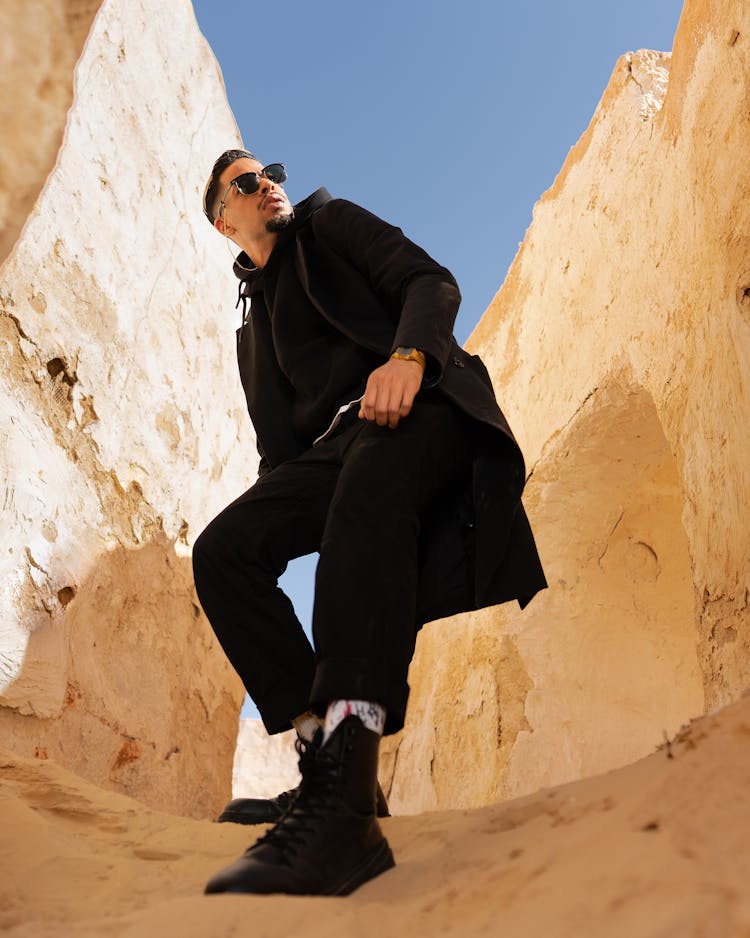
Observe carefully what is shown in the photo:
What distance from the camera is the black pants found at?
1343 mm

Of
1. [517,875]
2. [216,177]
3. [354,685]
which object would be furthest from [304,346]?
[517,875]

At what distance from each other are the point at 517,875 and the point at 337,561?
569 mm

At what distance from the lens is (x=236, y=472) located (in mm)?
4637

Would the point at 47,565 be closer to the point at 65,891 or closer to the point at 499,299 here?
the point at 65,891

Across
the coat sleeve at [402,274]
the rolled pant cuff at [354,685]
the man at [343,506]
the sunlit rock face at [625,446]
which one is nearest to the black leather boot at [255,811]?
the man at [343,506]

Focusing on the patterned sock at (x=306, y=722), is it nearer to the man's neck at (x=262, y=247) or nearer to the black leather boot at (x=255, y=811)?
the black leather boot at (x=255, y=811)

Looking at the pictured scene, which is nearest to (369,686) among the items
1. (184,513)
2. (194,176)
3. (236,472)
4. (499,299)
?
(184,513)

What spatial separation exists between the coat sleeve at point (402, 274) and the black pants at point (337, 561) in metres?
0.11

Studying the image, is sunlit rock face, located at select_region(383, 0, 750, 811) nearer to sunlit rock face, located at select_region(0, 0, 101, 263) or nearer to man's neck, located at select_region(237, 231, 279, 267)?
man's neck, located at select_region(237, 231, 279, 267)

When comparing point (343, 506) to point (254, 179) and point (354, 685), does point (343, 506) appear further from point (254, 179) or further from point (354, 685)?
point (254, 179)

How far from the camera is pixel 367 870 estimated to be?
121cm

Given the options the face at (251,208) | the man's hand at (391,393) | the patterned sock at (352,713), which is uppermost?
the face at (251,208)

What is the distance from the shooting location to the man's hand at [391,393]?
5.07ft

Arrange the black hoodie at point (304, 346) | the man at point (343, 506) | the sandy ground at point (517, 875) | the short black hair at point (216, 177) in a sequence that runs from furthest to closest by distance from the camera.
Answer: the short black hair at point (216, 177) → the black hoodie at point (304, 346) → the man at point (343, 506) → the sandy ground at point (517, 875)
